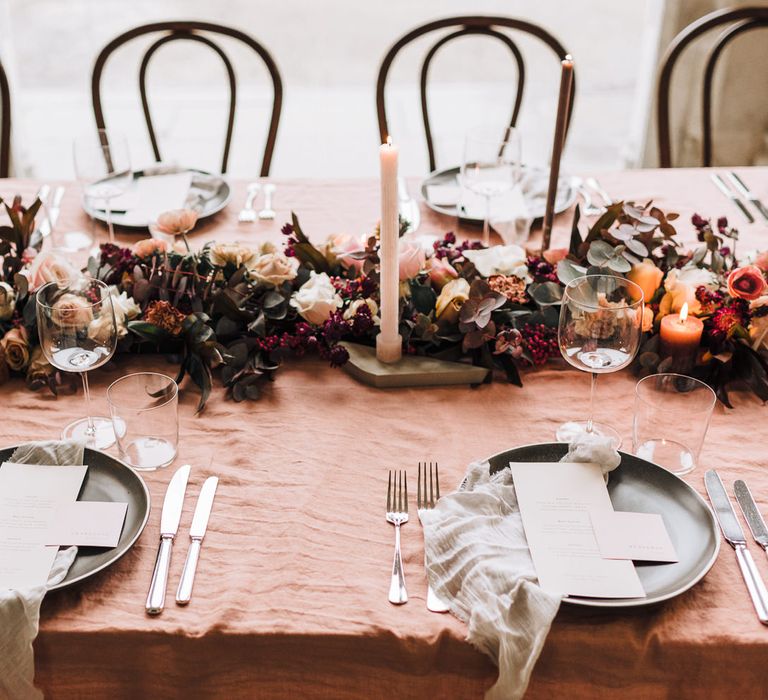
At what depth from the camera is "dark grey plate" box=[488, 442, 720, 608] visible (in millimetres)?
936

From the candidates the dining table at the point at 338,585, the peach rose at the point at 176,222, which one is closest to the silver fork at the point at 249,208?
the peach rose at the point at 176,222

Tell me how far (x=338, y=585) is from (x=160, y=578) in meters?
0.19

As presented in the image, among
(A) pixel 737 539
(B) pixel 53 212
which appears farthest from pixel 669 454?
(B) pixel 53 212

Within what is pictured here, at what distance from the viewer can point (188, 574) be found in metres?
0.97

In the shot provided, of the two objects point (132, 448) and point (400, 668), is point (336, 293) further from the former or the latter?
point (400, 668)

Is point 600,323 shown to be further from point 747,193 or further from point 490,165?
point 747,193

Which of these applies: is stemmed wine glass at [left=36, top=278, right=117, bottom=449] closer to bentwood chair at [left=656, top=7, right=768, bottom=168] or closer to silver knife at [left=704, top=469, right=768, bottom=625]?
silver knife at [left=704, top=469, right=768, bottom=625]

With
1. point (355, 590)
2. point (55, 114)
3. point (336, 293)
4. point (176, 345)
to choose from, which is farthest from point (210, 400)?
point (55, 114)

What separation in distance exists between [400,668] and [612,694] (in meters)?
0.22

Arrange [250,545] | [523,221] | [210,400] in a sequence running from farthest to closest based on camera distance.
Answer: [523,221] < [210,400] < [250,545]

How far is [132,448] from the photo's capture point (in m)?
1.15

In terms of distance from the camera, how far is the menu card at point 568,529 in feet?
3.08

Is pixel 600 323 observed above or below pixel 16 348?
above

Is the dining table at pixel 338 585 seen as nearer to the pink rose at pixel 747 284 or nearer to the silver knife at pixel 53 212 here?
the pink rose at pixel 747 284
